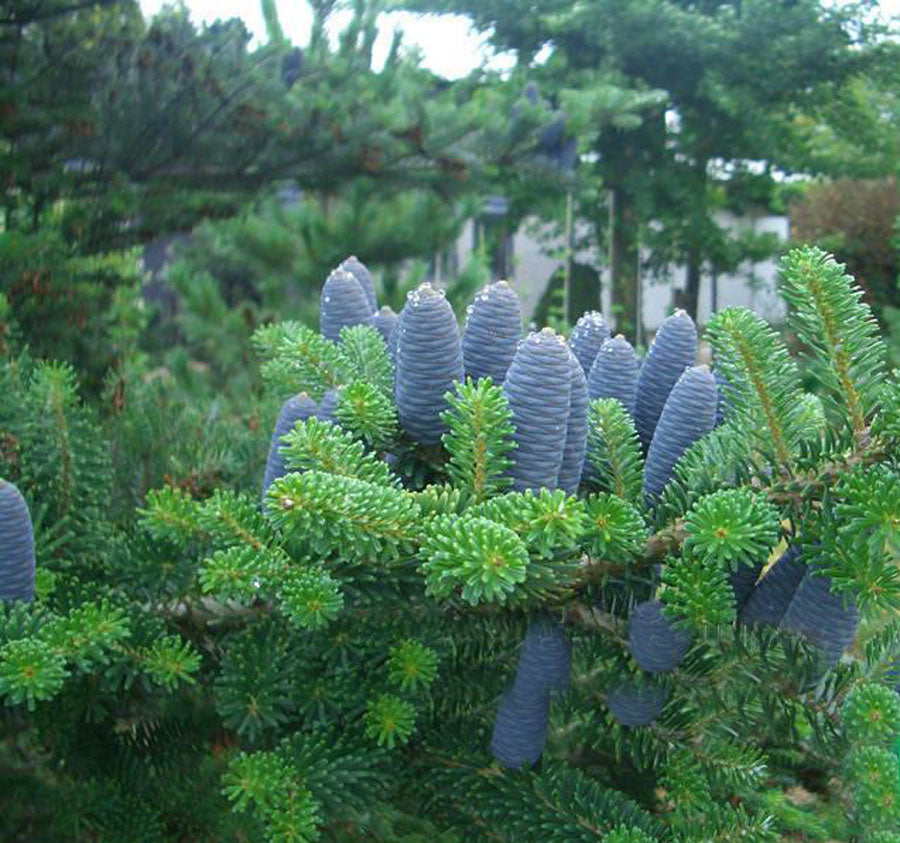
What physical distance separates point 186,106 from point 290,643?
1700mm

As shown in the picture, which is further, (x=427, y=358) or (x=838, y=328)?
(x=427, y=358)

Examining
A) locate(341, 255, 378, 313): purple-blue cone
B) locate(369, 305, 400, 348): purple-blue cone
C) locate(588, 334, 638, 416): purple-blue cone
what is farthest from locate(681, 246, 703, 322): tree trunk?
locate(588, 334, 638, 416): purple-blue cone

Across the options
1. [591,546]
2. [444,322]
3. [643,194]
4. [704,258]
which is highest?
[444,322]

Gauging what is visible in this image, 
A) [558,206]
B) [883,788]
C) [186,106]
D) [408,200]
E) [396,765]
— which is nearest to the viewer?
[883,788]

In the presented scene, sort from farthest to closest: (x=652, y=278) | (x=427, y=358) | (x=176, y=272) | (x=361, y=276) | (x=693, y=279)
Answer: (x=652, y=278), (x=693, y=279), (x=176, y=272), (x=361, y=276), (x=427, y=358)

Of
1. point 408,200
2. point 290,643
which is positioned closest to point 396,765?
point 290,643

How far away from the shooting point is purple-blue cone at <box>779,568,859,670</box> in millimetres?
896

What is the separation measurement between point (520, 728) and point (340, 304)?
519 mm

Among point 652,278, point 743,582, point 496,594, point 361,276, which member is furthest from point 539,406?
point 652,278

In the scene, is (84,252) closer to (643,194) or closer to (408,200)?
(408,200)

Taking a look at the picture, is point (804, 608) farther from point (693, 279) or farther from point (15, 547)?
point (693, 279)

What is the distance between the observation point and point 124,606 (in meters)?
1.03

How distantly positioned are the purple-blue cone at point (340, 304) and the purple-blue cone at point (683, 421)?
0.41m

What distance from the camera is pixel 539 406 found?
0.88 m
